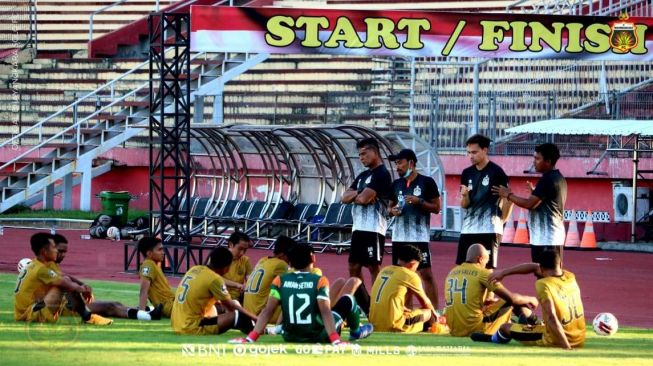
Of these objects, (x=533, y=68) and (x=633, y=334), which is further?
(x=533, y=68)

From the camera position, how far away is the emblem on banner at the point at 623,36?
80.9ft

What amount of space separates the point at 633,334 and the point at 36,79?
105ft

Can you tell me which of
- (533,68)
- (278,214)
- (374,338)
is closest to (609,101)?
(533,68)

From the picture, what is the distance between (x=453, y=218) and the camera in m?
33.2

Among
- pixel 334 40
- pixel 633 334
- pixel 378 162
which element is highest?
pixel 334 40

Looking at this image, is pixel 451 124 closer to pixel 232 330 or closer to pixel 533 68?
pixel 533 68

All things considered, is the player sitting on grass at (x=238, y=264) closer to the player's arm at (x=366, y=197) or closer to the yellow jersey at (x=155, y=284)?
the yellow jersey at (x=155, y=284)

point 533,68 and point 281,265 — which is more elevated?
point 533,68

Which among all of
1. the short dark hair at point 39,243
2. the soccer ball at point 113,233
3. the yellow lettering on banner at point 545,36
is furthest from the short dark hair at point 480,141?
the soccer ball at point 113,233

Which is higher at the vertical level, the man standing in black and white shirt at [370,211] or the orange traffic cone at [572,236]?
the man standing in black and white shirt at [370,211]

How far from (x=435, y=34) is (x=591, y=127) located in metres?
6.54

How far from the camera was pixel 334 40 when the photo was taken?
24297 mm

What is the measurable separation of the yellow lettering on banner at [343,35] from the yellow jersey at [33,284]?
10379 mm

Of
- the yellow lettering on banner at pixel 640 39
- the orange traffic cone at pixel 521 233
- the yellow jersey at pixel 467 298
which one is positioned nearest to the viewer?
the yellow jersey at pixel 467 298
